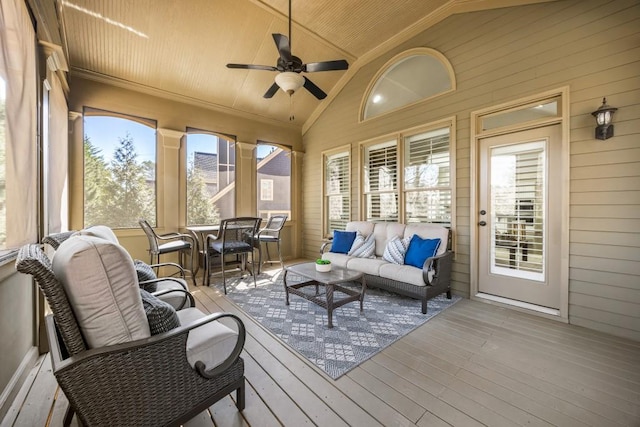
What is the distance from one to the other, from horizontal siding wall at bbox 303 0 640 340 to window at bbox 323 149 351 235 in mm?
2239

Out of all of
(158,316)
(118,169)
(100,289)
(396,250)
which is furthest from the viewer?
(118,169)

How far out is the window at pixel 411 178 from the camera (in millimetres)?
3826

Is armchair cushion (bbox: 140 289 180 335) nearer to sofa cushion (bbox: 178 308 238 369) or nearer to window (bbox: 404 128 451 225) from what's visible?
sofa cushion (bbox: 178 308 238 369)

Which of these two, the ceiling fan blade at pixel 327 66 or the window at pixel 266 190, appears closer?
the ceiling fan blade at pixel 327 66

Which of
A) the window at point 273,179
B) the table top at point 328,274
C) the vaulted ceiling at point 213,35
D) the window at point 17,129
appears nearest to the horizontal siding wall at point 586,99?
the vaulted ceiling at point 213,35

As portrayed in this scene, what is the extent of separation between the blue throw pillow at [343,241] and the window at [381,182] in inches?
28.0

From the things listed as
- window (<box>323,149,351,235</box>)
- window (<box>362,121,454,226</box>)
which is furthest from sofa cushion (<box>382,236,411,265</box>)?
window (<box>323,149,351,235</box>)

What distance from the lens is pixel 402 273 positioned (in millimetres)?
3186

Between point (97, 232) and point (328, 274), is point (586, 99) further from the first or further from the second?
point (97, 232)

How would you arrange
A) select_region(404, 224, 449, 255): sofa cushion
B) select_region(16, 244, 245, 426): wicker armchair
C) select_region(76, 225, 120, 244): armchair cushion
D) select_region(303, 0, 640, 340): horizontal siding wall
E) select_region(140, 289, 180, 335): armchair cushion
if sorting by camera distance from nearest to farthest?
select_region(16, 244, 245, 426): wicker armchair → select_region(140, 289, 180, 335): armchair cushion → select_region(76, 225, 120, 244): armchair cushion → select_region(303, 0, 640, 340): horizontal siding wall → select_region(404, 224, 449, 255): sofa cushion

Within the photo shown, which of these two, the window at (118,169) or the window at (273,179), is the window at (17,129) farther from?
the window at (273,179)

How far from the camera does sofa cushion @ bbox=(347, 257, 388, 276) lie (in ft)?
11.3

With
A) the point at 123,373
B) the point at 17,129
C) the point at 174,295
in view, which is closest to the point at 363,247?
the point at 174,295

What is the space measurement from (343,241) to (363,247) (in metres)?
0.41
